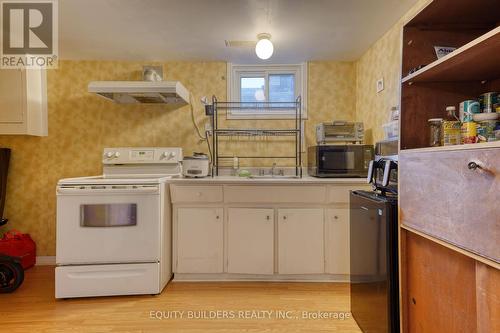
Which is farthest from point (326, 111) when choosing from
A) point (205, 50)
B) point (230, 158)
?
point (205, 50)

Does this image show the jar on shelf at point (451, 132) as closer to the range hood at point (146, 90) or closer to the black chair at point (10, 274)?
the range hood at point (146, 90)

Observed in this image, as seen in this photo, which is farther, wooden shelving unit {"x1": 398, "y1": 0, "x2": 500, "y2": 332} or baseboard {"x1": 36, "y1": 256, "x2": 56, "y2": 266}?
baseboard {"x1": 36, "y1": 256, "x2": 56, "y2": 266}

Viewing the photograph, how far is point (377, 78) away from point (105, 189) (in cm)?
251

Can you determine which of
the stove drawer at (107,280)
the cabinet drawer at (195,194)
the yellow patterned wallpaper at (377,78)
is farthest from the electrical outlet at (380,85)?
the stove drawer at (107,280)

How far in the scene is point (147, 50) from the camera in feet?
8.59

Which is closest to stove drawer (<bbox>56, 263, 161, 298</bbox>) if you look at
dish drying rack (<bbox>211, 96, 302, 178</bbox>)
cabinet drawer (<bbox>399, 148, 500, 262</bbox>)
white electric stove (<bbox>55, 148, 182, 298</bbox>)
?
white electric stove (<bbox>55, 148, 182, 298</bbox>)

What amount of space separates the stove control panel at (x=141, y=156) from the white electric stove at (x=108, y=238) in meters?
0.55

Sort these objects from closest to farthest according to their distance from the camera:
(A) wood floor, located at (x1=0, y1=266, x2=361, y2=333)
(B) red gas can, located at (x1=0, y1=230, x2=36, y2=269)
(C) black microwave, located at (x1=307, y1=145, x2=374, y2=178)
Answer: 1. (A) wood floor, located at (x1=0, y1=266, x2=361, y2=333)
2. (C) black microwave, located at (x1=307, y1=145, x2=374, y2=178)
3. (B) red gas can, located at (x1=0, y1=230, x2=36, y2=269)

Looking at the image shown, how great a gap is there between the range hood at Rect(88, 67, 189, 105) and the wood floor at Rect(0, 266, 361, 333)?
5.56 feet

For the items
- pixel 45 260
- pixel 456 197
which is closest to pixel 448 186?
pixel 456 197

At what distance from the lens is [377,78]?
8.00ft

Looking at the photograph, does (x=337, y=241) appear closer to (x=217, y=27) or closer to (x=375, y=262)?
(x=375, y=262)

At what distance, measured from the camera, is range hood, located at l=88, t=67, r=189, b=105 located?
2.32 meters

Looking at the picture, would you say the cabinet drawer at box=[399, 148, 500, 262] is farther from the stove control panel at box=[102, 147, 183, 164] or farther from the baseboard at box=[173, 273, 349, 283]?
the stove control panel at box=[102, 147, 183, 164]
